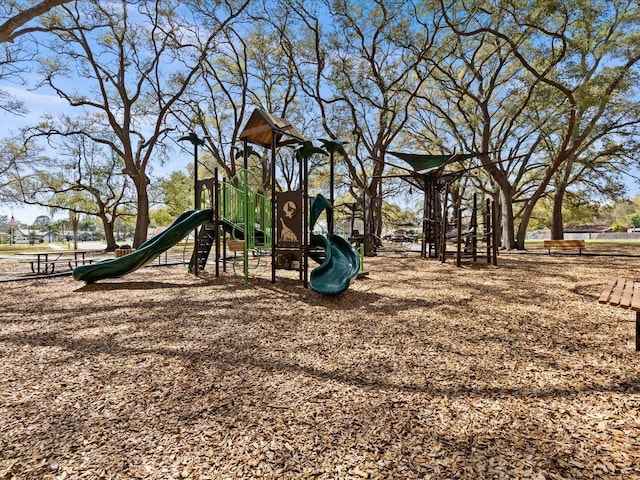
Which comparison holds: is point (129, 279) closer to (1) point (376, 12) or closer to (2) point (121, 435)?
(2) point (121, 435)

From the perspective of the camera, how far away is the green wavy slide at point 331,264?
20.1 feet

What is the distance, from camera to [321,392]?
8.85ft

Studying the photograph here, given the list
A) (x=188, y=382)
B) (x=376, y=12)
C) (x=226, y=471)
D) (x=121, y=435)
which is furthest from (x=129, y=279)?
(x=376, y=12)

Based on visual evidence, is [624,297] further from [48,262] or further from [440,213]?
[48,262]

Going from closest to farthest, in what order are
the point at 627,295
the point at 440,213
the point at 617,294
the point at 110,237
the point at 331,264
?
the point at 627,295, the point at 617,294, the point at 331,264, the point at 440,213, the point at 110,237

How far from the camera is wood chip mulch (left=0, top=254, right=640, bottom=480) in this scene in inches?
74.7

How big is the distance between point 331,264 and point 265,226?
7.40ft

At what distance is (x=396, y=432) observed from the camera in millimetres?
2150

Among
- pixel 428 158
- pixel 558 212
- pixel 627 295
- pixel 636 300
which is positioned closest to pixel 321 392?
pixel 636 300

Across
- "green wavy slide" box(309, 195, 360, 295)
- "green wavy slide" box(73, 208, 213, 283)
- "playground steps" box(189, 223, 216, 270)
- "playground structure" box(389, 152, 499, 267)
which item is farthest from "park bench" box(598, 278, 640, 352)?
"playground steps" box(189, 223, 216, 270)

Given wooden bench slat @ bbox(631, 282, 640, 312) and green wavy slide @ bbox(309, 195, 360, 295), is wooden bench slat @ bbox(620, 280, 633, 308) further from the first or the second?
green wavy slide @ bbox(309, 195, 360, 295)

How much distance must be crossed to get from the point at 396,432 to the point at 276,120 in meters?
7.03

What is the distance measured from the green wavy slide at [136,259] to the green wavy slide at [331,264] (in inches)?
112

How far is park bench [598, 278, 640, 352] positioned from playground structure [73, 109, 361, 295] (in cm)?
362
